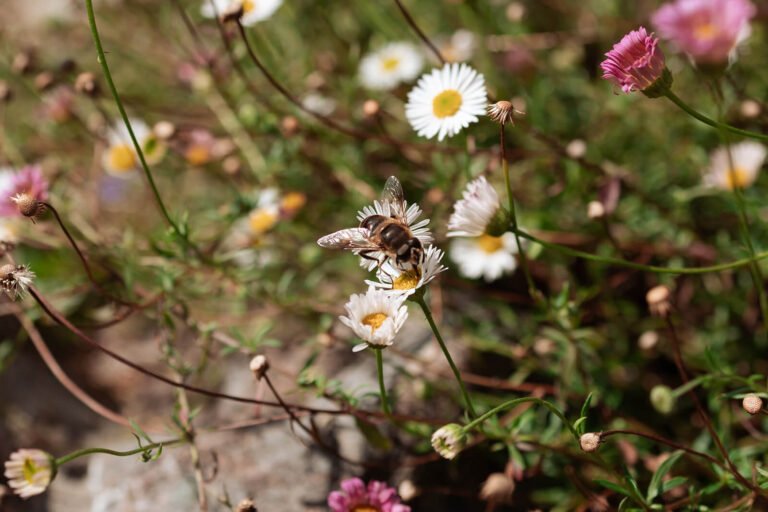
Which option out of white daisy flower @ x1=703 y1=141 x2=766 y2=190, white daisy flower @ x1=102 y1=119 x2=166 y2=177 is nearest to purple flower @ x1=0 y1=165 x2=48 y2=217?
white daisy flower @ x1=102 y1=119 x2=166 y2=177

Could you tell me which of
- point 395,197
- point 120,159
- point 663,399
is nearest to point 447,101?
point 395,197

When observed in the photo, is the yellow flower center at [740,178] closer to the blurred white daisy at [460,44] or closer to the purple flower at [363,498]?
the blurred white daisy at [460,44]

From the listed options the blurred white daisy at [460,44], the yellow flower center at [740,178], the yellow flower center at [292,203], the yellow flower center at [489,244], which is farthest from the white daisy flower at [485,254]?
the blurred white daisy at [460,44]

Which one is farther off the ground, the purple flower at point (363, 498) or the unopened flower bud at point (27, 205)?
the unopened flower bud at point (27, 205)

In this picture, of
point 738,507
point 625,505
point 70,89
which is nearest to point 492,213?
point 625,505

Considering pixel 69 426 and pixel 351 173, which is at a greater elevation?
pixel 351 173

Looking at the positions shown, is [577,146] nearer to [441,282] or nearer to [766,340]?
[441,282]

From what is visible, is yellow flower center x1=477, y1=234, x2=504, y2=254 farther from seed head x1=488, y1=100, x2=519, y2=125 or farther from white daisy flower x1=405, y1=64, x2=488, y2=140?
seed head x1=488, y1=100, x2=519, y2=125
